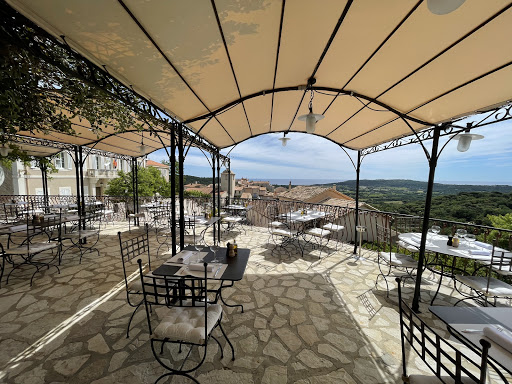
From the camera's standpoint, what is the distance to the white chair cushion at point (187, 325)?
163 cm

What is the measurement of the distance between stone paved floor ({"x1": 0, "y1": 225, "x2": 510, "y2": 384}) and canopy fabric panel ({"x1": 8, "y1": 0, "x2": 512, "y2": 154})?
2860 mm

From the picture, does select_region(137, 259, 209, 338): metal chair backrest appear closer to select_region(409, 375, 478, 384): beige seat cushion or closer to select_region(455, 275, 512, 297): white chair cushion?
select_region(409, 375, 478, 384): beige seat cushion

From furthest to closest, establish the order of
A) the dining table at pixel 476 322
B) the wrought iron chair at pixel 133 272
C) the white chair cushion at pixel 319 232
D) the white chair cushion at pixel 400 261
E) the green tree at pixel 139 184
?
the green tree at pixel 139 184 → the white chair cushion at pixel 319 232 → the white chair cushion at pixel 400 261 → the wrought iron chair at pixel 133 272 → the dining table at pixel 476 322

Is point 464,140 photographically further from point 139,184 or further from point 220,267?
point 139,184

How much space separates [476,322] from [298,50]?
2689 mm

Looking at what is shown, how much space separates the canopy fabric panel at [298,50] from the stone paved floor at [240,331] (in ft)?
9.38

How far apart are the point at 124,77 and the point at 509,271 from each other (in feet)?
17.4

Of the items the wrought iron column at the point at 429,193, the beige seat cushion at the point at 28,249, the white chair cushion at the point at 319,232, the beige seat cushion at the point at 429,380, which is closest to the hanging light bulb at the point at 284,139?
the white chair cushion at the point at 319,232

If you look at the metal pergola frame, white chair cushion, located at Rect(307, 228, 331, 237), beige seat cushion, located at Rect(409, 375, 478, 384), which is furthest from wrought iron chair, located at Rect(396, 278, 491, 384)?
white chair cushion, located at Rect(307, 228, 331, 237)

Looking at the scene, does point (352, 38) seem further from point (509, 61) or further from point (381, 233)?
point (381, 233)

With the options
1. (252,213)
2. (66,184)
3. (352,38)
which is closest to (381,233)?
(352,38)

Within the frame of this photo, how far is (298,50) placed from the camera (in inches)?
80.7

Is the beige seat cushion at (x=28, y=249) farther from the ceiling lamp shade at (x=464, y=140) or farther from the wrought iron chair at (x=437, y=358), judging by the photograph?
the ceiling lamp shade at (x=464, y=140)

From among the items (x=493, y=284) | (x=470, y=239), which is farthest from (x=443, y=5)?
(x=470, y=239)
